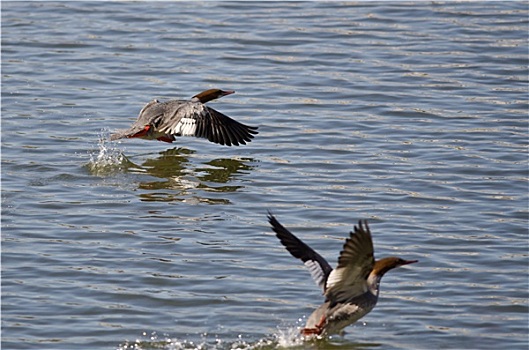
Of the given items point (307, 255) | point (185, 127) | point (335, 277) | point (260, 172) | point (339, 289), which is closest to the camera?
point (335, 277)

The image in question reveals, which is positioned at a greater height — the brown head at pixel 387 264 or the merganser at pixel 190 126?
the merganser at pixel 190 126

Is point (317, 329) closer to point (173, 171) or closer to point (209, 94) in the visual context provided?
point (173, 171)

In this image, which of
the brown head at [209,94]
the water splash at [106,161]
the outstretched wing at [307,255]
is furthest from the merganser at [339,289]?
the brown head at [209,94]

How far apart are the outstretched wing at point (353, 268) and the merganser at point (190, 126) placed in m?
4.59

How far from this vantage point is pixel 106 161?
11.0 meters

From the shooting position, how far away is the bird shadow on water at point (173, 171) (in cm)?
1021

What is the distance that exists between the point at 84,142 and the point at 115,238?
10.2 feet

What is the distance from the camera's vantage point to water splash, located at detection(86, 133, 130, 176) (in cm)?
1080

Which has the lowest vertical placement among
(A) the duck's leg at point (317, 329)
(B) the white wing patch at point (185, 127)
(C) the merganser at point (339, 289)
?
(A) the duck's leg at point (317, 329)

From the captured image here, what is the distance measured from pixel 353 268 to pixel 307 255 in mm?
512

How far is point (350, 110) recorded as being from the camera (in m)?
12.7

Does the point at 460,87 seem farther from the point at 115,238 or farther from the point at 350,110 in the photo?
the point at 115,238

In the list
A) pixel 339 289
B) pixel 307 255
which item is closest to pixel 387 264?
pixel 339 289

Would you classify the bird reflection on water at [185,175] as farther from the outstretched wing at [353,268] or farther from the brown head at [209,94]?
the outstretched wing at [353,268]
